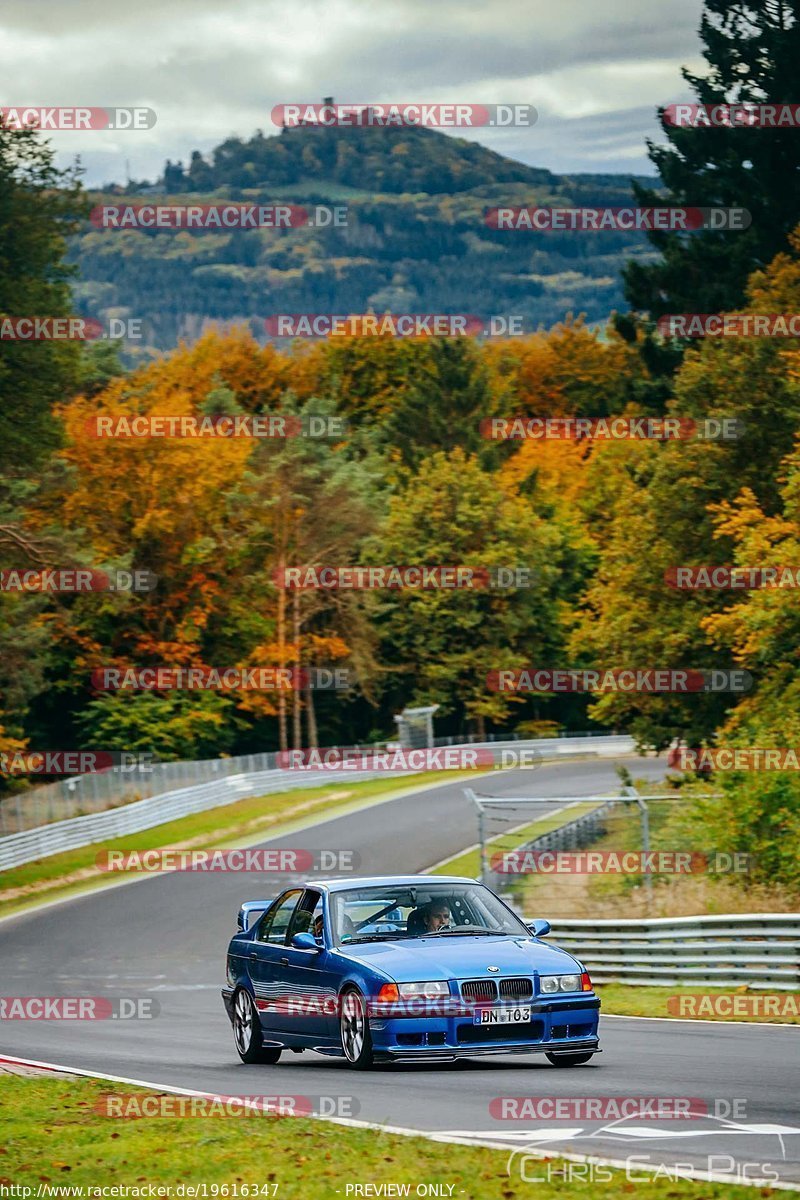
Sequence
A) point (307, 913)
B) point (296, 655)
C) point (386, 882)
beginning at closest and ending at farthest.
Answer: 1. point (386, 882)
2. point (307, 913)
3. point (296, 655)

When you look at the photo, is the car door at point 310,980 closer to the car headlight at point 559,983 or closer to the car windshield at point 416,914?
the car windshield at point 416,914

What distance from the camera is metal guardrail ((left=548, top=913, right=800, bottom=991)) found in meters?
19.0

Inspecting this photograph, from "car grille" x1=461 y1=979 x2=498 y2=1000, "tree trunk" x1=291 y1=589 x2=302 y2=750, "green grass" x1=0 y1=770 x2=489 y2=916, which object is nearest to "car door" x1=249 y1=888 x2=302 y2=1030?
"car grille" x1=461 y1=979 x2=498 y2=1000

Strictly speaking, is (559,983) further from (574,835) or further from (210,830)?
(210,830)

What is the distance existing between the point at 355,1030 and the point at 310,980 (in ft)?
2.62

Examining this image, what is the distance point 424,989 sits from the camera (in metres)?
12.0

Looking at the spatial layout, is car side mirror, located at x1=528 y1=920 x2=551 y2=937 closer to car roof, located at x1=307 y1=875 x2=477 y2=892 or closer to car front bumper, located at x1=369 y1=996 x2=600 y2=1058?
car roof, located at x1=307 y1=875 x2=477 y2=892

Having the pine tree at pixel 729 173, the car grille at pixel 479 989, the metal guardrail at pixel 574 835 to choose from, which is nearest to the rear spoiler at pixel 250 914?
the car grille at pixel 479 989

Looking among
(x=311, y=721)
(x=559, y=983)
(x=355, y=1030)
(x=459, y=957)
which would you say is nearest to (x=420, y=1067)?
(x=355, y=1030)

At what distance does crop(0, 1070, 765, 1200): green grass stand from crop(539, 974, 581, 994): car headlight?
253 centimetres

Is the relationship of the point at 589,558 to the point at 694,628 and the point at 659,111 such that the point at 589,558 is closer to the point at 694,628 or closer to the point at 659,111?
the point at 659,111

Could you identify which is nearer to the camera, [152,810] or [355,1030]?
[355,1030]

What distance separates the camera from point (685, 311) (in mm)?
58906

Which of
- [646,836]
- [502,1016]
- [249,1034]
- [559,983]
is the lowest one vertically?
[646,836]
